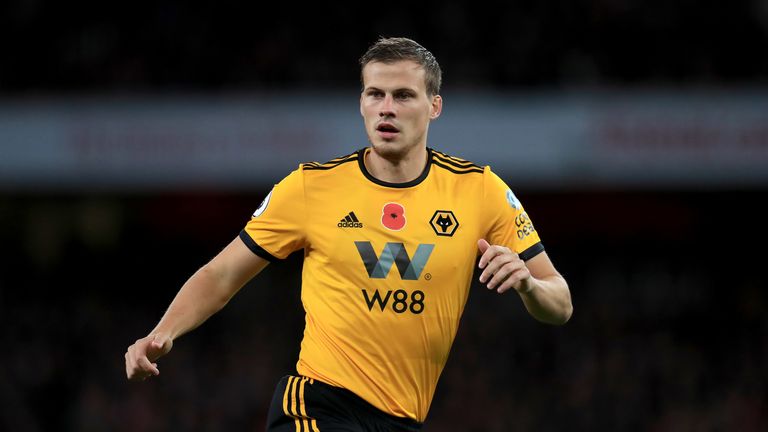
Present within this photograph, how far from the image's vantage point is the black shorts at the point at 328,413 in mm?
5277

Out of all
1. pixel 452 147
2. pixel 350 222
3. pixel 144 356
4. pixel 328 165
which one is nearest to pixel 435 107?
pixel 328 165

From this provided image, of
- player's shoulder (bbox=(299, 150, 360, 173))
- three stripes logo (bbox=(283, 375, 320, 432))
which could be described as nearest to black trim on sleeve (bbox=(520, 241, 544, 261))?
player's shoulder (bbox=(299, 150, 360, 173))

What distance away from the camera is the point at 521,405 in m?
14.7

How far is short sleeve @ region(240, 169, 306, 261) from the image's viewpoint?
5.43 metres

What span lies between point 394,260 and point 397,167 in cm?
44

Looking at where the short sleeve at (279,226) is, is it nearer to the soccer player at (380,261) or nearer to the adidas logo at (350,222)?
the soccer player at (380,261)

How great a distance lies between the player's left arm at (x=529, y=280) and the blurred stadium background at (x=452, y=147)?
8.97 meters

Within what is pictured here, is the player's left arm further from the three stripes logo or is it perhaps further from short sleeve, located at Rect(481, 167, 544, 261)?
the three stripes logo

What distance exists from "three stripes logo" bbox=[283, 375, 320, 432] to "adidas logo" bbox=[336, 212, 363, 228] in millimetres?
664

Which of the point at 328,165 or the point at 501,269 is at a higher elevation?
the point at 328,165

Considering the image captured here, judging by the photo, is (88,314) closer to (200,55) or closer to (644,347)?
(200,55)

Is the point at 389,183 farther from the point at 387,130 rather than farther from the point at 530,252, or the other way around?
the point at 530,252

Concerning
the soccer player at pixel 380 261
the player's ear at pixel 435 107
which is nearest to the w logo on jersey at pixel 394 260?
the soccer player at pixel 380 261

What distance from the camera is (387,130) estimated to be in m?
5.42
